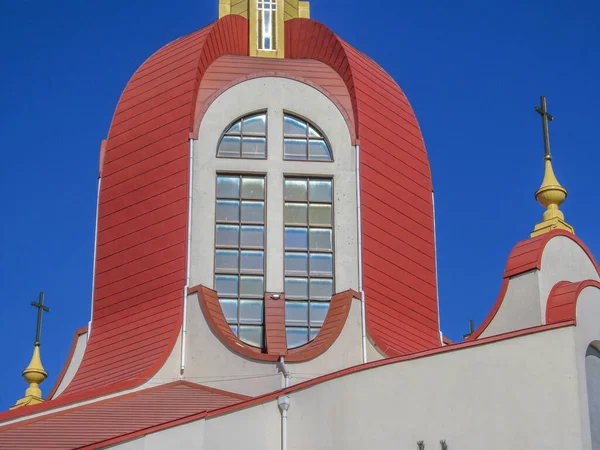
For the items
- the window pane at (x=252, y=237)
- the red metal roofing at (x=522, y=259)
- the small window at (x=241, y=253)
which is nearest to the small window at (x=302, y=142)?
the small window at (x=241, y=253)

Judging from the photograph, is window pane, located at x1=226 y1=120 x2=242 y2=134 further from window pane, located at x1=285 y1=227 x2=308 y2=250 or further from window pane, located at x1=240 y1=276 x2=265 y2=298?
window pane, located at x1=240 y1=276 x2=265 y2=298

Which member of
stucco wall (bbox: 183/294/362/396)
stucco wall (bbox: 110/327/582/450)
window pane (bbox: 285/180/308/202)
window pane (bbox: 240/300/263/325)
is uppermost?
window pane (bbox: 285/180/308/202)

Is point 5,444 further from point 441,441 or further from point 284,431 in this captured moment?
point 441,441

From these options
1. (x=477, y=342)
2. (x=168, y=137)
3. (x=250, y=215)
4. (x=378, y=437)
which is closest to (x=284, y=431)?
(x=378, y=437)

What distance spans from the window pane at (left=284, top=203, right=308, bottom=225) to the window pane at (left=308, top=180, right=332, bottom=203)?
252 mm

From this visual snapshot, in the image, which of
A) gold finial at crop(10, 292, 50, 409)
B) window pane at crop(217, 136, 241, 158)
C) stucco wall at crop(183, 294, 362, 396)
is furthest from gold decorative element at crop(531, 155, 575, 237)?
gold finial at crop(10, 292, 50, 409)

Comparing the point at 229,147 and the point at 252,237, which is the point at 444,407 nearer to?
the point at 252,237

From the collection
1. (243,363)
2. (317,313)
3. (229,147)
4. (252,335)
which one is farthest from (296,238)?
(243,363)

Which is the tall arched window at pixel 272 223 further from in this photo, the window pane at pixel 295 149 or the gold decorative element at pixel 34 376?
the gold decorative element at pixel 34 376

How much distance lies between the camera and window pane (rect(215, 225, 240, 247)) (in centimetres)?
2658

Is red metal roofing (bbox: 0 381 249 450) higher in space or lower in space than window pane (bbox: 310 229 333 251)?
lower

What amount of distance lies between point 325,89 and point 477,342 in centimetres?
919

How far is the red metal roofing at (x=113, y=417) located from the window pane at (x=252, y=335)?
1.63 metres

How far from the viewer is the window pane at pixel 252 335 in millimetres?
25812
